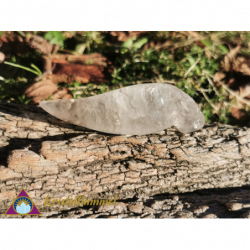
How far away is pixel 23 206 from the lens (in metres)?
1.57

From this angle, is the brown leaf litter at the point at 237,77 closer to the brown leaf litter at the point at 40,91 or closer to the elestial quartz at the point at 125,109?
the elestial quartz at the point at 125,109

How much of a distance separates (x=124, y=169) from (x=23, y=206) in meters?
0.71

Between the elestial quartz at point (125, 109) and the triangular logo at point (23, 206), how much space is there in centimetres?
61

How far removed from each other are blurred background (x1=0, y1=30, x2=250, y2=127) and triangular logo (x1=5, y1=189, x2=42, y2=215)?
1141mm

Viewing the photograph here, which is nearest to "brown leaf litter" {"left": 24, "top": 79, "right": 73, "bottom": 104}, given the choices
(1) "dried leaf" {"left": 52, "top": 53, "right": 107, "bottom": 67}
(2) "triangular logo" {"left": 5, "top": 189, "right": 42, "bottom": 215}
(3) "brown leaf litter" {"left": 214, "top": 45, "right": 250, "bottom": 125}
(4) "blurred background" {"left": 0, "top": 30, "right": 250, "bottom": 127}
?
(4) "blurred background" {"left": 0, "top": 30, "right": 250, "bottom": 127}

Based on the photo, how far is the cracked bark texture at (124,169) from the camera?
1.60 meters

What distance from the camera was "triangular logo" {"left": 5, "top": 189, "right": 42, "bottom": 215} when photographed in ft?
5.12

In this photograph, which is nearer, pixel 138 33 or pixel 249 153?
pixel 249 153

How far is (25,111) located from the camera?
1979 millimetres

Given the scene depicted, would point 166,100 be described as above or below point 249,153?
above

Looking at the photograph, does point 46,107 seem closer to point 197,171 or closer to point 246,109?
point 197,171

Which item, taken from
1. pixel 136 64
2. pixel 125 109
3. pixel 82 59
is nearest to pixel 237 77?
pixel 136 64
